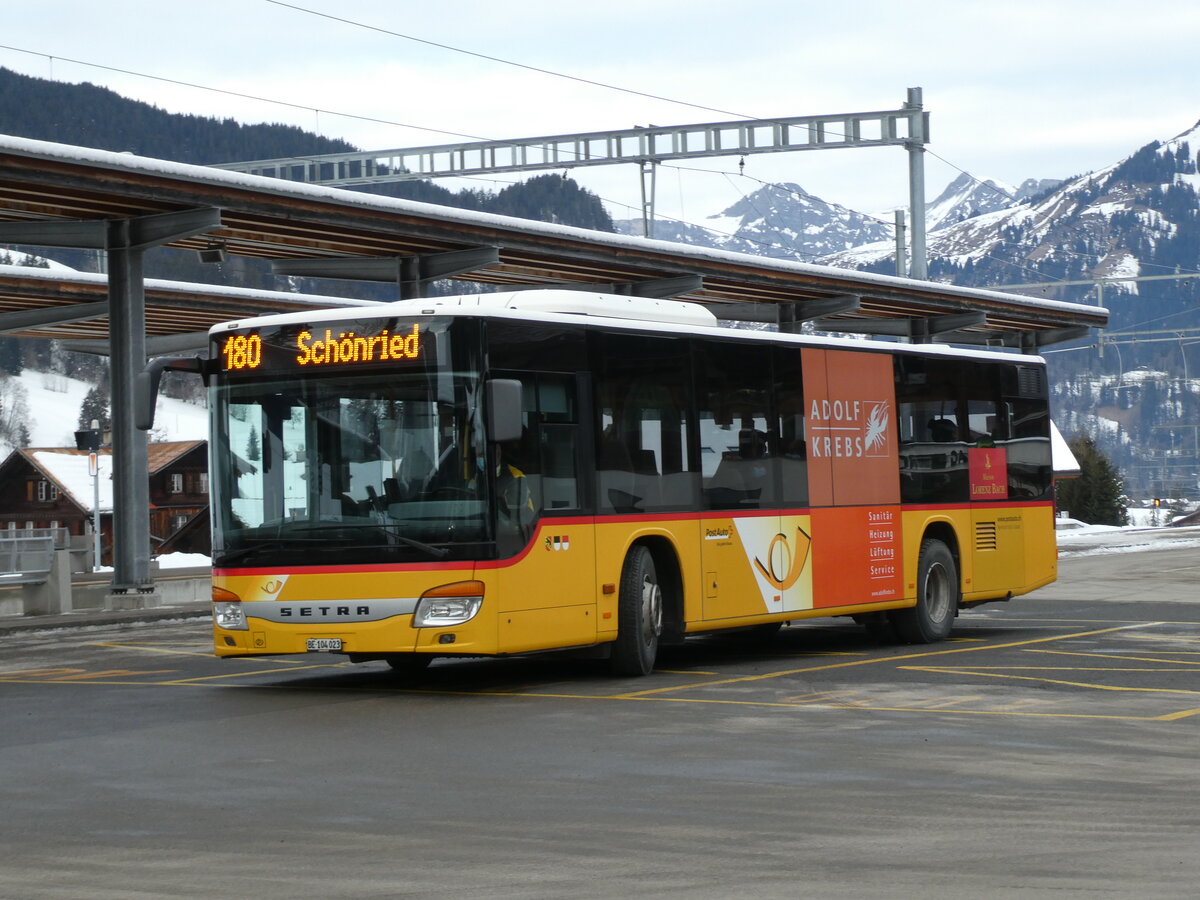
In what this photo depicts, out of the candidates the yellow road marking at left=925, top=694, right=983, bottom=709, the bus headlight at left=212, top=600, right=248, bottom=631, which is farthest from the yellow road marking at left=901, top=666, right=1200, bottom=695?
the bus headlight at left=212, top=600, right=248, bottom=631

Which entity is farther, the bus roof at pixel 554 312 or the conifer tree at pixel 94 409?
the conifer tree at pixel 94 409

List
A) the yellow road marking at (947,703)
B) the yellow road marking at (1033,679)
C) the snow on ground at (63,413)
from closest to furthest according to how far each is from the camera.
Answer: the yellow road marking at (947,703) → the yellow road marking at (1033,679) → the snow on ground at (63,413)

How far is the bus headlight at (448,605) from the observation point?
13.2m

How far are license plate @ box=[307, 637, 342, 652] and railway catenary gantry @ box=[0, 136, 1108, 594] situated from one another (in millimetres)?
12193

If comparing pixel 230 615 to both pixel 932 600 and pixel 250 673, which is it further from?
pixel 932 600

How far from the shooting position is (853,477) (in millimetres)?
17531

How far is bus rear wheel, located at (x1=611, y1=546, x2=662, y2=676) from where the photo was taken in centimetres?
1455

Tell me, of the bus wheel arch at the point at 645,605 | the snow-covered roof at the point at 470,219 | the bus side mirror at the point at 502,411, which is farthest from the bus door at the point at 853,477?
the snow-covered roof at the point at 470,219

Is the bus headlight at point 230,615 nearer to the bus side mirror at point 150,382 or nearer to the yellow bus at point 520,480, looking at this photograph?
Answer: the yellow bus at point 520,480

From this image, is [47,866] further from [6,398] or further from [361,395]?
[6,398]

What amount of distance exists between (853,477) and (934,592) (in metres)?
1.91

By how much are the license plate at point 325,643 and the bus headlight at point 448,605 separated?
1.96 feet

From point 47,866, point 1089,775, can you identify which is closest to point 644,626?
point 1089,775

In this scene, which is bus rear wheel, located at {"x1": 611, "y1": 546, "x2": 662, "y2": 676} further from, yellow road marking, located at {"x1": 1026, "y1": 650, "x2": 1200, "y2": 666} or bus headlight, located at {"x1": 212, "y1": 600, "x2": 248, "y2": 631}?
yellow road marking, located at {"x1": 1026, "y1": 650, "x2": 1200, "y2": 666}
